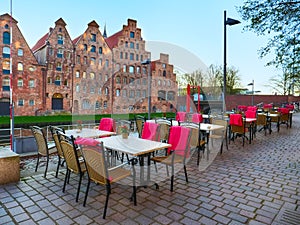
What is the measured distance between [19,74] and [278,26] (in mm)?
19454

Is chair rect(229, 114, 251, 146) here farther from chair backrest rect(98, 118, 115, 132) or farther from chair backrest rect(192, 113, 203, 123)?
chair backrest rect(98, 118, 115, 132)

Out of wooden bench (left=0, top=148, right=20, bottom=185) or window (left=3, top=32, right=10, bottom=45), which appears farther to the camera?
window (left=3, top=32, right=10, bottom=45)

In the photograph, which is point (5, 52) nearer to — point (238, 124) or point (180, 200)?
point (238, 124)

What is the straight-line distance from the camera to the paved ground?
244 centimetres

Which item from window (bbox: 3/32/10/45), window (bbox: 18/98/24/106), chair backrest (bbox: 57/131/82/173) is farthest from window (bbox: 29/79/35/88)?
chair backrest (bbox: 57/131/82/173)

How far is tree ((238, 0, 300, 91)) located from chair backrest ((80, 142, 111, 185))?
16.6 feet

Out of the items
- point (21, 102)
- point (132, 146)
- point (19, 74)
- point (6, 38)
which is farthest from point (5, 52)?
point (132, 146)

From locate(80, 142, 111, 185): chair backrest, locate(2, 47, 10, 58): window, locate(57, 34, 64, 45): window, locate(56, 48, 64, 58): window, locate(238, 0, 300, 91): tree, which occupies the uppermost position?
locate(57, 34, 64, 45): window

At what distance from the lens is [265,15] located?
521cm

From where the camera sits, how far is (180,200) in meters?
2.89

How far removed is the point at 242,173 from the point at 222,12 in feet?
19.9

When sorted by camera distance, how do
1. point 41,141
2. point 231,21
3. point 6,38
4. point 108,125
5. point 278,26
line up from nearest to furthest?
1. point 41,141
2. point 108,125
3. point 278,26
4. point 231,21
5. point 6,38

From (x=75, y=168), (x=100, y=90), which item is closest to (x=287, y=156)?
(x=75, y=168)

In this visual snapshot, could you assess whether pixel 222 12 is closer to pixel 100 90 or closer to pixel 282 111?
pixel 282 111
